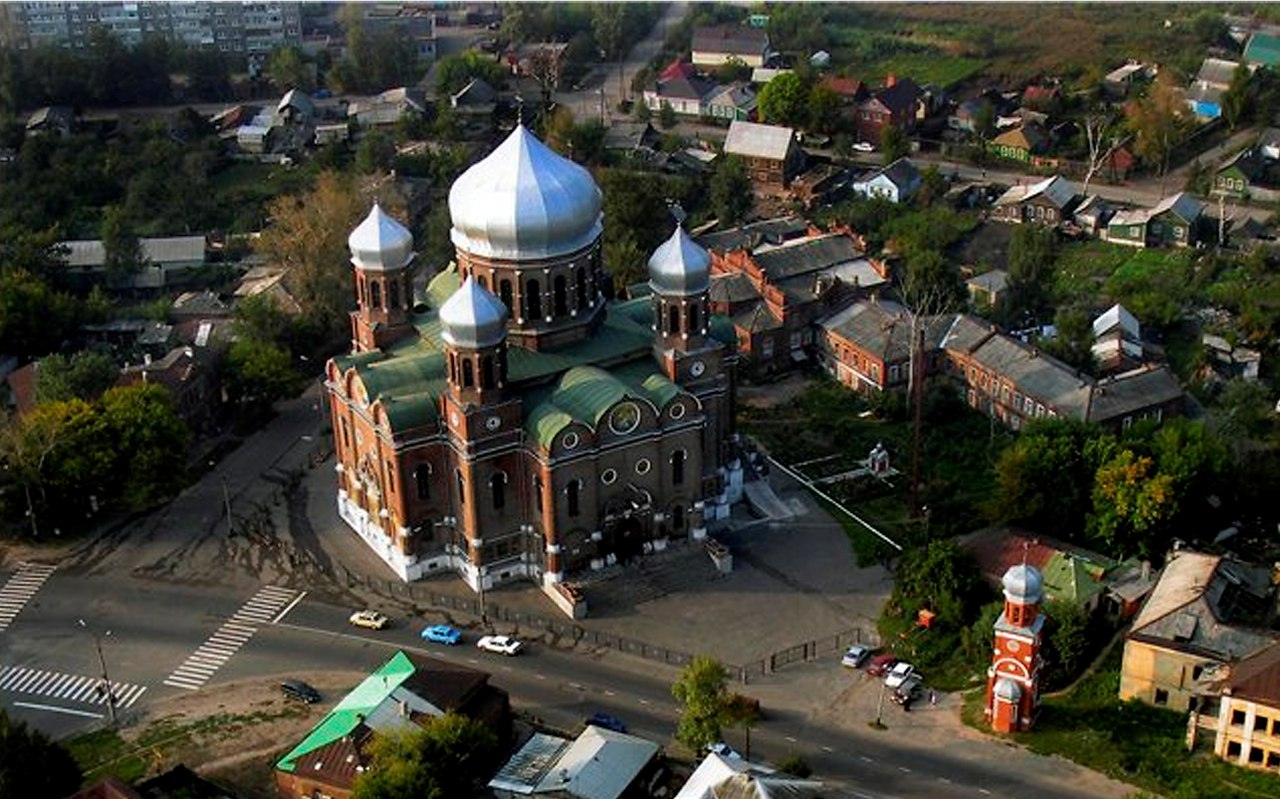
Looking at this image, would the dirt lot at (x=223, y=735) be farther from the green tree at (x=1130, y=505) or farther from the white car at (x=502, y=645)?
the green tree at (x=1130, y=505)

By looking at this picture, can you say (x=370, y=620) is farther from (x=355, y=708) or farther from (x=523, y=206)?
(x=523, y=206)

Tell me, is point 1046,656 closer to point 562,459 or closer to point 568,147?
point 562,459

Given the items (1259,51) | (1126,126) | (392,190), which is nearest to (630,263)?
(392,190)

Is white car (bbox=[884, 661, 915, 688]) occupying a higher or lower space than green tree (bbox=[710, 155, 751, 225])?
lower

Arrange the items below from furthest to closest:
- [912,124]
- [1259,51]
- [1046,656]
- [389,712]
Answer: [1259,51] < [912,124] < [1046,656] < [389,712]

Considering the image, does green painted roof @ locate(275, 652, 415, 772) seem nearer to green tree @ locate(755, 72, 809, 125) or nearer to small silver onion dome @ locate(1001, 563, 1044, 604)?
small silver onion dome @ locate(1001, 563, 1044, 604)

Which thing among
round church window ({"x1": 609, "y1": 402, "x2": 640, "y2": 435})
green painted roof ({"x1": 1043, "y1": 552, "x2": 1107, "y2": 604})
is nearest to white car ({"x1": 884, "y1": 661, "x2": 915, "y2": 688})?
green painted roof ({"x1": 1043, "y1": 552, "x2": 1107, "y2": 604})
